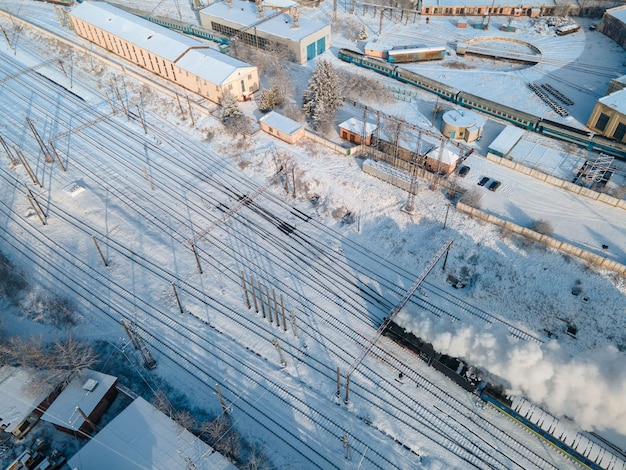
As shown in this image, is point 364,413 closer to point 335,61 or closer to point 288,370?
point 288,370

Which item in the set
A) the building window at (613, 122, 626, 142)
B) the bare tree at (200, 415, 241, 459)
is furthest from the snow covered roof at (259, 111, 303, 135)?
the building window at (613, 122, 626, 142)

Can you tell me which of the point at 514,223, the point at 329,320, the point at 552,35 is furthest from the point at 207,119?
the point at 552,35

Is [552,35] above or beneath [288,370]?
above

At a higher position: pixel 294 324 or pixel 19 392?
pixel 294 324

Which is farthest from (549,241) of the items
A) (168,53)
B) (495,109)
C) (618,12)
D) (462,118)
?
(618,12)

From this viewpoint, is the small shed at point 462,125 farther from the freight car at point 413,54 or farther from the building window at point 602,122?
the freight car at point 413,54

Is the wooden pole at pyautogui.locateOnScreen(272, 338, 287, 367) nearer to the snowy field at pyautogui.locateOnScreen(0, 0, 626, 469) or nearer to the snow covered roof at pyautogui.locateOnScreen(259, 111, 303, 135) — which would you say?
the snowy field at pyautogui.locateOnScreen(0, 0, 626, 469)

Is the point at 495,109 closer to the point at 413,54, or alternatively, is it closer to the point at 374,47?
the point at 413,54
